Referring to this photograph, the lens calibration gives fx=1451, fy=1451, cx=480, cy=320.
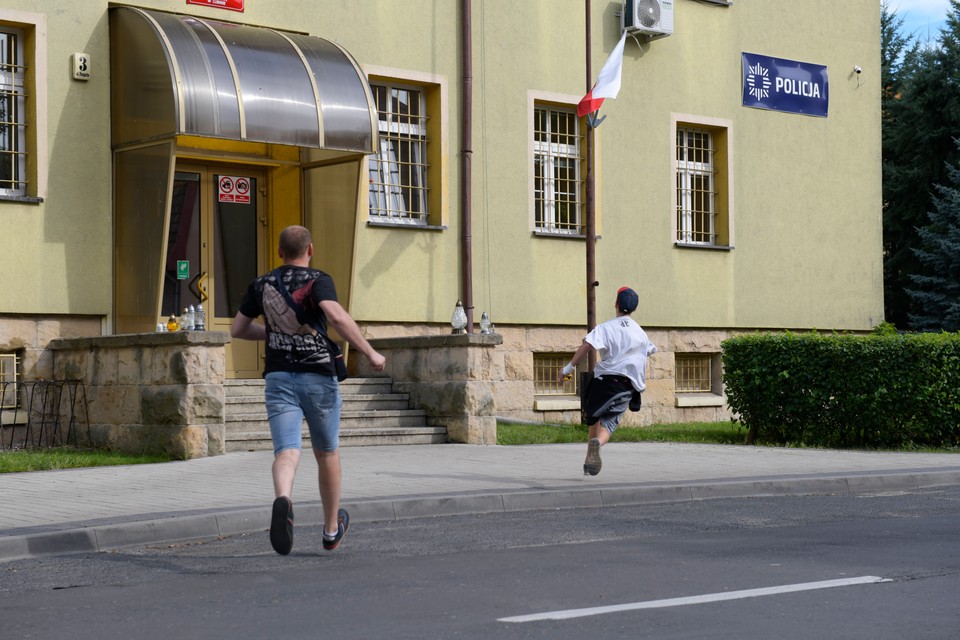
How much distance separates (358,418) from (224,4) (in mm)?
5190

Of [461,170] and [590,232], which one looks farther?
[590,232]

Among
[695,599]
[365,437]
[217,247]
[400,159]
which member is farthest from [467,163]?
[695,599]

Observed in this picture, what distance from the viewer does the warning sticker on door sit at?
17578mm

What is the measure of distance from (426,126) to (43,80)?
5.26m

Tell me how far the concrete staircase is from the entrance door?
1.08 m

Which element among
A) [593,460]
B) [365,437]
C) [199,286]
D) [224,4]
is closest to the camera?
[593,460]

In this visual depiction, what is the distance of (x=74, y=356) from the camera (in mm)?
15258

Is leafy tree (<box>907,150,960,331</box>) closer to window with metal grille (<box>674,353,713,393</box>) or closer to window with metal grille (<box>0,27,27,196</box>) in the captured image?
window with metal grille (<box>674,353,713,393</box>)

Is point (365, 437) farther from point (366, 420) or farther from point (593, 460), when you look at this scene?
point (593, 460)

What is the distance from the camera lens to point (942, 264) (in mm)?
27594

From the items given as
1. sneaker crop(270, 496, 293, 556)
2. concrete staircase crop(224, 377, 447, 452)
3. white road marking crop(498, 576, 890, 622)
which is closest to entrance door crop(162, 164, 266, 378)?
concrete staircase crop(224, 377, 447, 452)

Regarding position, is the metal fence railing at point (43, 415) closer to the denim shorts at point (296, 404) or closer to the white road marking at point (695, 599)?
the denim shorts at point (296, 404)

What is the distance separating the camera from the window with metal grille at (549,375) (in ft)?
65.6

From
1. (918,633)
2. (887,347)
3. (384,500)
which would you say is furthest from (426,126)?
(918,633)
